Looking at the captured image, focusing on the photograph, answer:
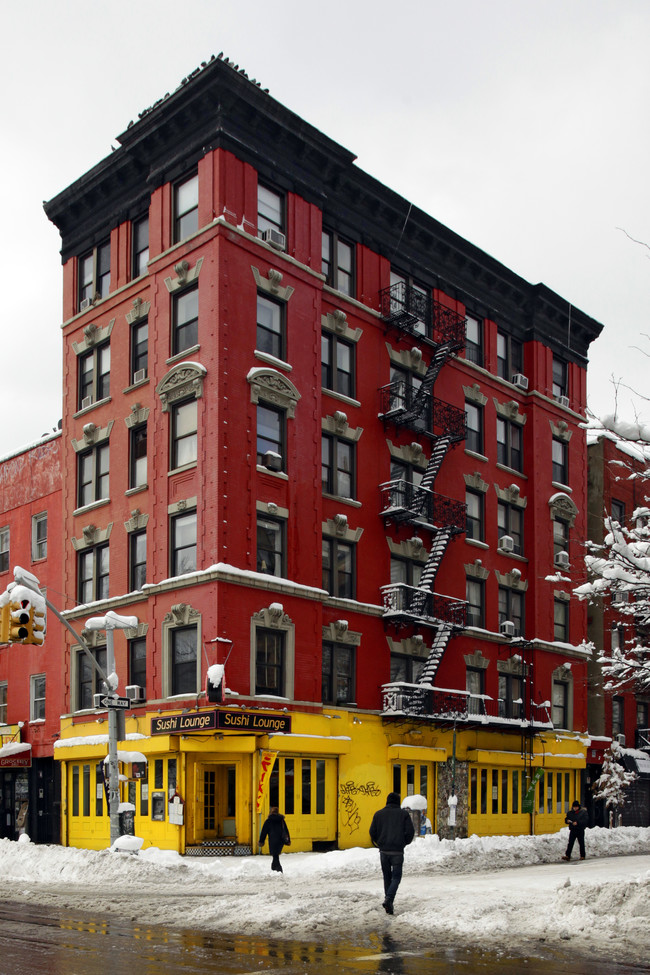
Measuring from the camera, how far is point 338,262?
125 ft

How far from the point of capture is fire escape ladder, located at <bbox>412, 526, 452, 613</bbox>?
37.5 metres

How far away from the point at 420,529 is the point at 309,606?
23.5ft

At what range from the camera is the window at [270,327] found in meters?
34.1

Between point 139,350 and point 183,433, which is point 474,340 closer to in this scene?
point 139,350

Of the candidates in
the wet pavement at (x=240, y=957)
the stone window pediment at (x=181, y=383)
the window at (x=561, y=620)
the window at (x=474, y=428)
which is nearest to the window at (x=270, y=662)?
the stone window pediment at (x=181, y=383)

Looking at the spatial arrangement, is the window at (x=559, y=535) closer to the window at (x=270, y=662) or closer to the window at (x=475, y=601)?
the window at (x=475, y=601)

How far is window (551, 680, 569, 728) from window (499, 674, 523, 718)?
6.75 ft

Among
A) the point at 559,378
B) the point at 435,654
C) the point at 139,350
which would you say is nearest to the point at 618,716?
the point at 559,378

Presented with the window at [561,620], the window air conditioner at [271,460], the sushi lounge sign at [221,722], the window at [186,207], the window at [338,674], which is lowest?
the sushi lounge sign at [221,722]

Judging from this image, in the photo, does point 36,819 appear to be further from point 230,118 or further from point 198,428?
point 230,118

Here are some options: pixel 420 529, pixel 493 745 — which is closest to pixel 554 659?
pixel 493 745

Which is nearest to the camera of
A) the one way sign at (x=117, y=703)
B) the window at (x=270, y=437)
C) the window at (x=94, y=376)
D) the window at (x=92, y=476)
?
the one way sign at (x=117, y=703)

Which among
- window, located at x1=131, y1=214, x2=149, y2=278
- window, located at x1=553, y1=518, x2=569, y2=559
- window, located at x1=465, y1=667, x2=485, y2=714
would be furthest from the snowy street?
window, located at x1=131, y1=214, x2=149, y2=278

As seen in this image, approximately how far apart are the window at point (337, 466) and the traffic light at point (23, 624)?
14.3 metres
